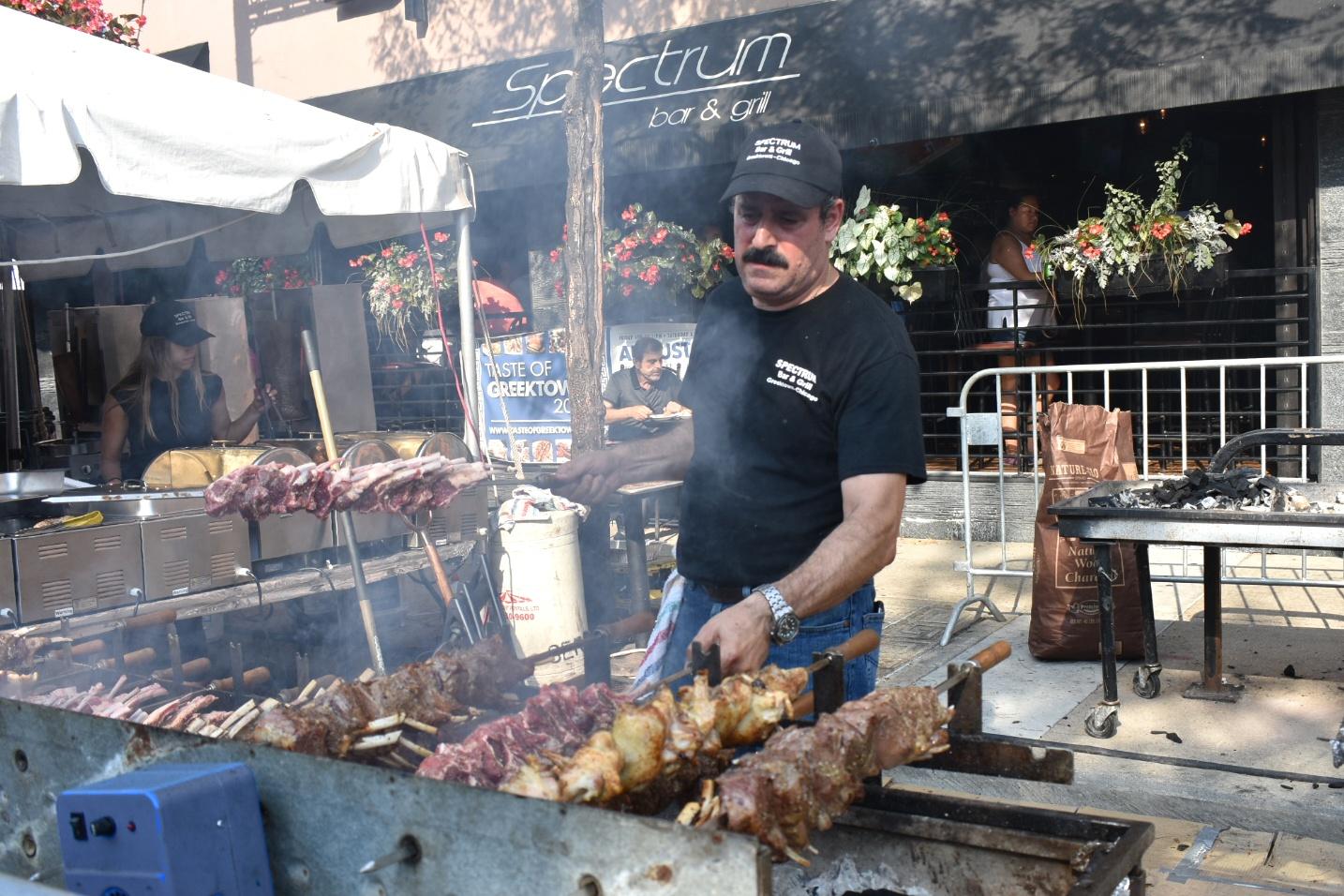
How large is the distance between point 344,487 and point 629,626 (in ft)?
6.38

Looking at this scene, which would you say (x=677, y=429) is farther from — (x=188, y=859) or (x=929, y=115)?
(x=929, y=115)

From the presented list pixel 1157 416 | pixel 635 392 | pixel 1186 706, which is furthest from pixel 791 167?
pixel 1157 416

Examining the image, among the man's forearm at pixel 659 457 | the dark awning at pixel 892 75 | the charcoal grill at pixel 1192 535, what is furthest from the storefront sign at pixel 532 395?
the man's forearm at pixel 659 457

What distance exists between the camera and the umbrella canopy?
219 inches

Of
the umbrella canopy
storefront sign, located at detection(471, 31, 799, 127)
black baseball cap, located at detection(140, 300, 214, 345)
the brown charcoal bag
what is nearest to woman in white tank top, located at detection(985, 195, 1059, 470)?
storefront sign, located at detection(471, 31, 799, 127)

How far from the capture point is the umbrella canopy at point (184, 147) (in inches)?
219

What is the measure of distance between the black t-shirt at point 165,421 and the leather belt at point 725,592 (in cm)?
617

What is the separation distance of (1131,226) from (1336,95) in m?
1.83

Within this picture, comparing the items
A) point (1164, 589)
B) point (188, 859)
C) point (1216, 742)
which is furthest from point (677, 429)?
point (1164, 589)

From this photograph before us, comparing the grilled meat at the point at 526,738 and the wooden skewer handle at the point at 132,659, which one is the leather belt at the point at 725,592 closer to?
the grilled meat at the point at 526,738

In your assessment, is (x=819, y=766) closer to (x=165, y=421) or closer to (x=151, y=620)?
(x=151, y=620)

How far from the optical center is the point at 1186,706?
5.99 meters

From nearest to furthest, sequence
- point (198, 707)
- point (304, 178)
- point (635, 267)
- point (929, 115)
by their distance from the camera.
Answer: point (198, 707) → point (304, 178) → point (929, 115) → point (635, 267)

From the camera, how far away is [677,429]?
12.8ft
